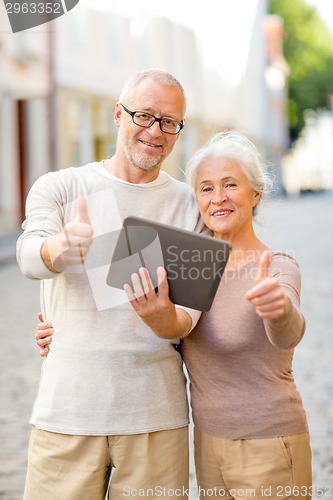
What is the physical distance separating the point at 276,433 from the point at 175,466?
319 millimetres

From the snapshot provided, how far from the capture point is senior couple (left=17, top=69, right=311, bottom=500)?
2.42 metres

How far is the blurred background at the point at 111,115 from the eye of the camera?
234 inches

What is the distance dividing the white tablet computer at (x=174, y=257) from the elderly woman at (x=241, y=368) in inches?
7.8

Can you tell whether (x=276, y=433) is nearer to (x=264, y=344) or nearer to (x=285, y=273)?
(x=264, y=344)

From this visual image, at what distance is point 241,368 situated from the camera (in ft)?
8.04

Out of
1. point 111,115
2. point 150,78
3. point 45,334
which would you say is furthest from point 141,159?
point 111,115

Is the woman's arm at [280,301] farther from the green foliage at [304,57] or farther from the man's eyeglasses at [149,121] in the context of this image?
the green foliage at [304,57]

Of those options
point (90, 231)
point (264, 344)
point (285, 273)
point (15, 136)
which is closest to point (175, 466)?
point (264, 344)

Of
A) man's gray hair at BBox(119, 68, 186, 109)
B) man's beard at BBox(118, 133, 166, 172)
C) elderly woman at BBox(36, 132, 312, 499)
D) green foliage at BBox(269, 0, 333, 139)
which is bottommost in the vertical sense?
elderly woman at BBox(36, 132, 312, 499)

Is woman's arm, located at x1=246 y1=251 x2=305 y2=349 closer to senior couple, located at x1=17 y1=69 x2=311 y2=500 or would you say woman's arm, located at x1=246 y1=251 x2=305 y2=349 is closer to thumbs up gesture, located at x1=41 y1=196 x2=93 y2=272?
senior couple, located at x1=17 y1=69 x2=311 y2=500

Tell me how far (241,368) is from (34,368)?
472 centimetres

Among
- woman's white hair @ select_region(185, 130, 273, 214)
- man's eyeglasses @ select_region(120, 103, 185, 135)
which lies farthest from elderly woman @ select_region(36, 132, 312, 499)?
man's eyeglasses @ select_region(120, 103, 185, 135)

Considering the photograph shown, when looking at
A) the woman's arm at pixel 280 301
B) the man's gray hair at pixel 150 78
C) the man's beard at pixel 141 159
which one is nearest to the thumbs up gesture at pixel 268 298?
the woman's arm at pixel 280 301

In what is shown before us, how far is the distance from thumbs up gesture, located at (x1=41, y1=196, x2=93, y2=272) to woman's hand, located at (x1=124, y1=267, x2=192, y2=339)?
154 mm
